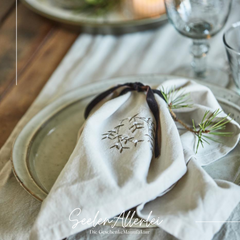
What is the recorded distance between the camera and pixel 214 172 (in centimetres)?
43

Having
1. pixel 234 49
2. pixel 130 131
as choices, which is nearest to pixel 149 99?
pixel 130 131

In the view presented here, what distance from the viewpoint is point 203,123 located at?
456 millimetres

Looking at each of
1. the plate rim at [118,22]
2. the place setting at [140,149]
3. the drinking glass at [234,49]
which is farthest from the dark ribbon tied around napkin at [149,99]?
the plate rim at [118,22]

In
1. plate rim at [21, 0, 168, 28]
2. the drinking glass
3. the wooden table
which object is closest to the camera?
the drinking glass

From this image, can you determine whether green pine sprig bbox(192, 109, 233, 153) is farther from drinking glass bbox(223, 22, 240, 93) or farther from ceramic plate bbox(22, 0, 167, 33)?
ceramic plate bbox(22, 0, 167, 33)

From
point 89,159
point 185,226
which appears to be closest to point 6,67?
point 89,159

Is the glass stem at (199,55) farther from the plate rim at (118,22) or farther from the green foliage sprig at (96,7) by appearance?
the green foliage sprig at (96,7)

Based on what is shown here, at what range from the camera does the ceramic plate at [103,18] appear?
748mm

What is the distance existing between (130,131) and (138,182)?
0.08 metres

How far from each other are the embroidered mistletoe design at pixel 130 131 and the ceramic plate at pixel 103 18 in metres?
0.36

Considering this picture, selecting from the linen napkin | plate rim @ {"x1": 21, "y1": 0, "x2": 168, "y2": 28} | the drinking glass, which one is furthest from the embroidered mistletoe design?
plate rim @ {"x1": 21, "y1": 0, "x2": 168, "y2": 28}

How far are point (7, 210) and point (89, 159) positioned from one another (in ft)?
0.44

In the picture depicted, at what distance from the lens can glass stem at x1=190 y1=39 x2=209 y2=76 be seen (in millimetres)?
652

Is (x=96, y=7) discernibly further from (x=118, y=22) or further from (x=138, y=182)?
(x=138, y=182)
